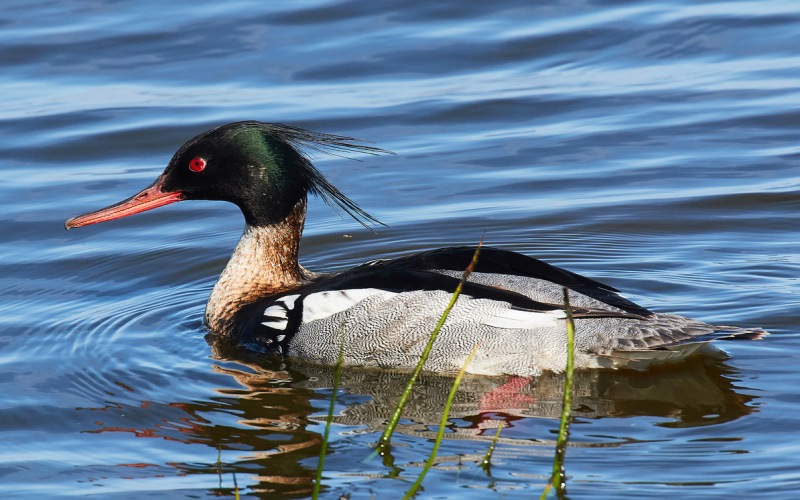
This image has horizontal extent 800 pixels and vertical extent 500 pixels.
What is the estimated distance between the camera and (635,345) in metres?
6.89

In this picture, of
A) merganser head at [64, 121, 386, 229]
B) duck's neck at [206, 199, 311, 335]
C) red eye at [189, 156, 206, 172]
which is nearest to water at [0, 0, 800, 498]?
duck's neck at [206, 199, 311, 335]

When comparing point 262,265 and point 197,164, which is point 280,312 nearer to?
point 262,265

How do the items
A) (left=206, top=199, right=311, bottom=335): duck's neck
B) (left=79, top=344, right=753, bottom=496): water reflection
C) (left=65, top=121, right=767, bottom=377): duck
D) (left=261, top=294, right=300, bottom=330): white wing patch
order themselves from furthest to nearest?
(left=206, top=199, right=311, bottom=335): duck's neck, (left=261, top=294, right=300, bottom=330): white wing patch, (left=65, top=121, right=767, bottom=377): duck, (left=79, top=344, right=753, bottom=496): water reflection

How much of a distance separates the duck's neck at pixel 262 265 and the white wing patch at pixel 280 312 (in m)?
0.48

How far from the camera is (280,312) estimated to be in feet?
25.2

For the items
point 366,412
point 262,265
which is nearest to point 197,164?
point 262,265

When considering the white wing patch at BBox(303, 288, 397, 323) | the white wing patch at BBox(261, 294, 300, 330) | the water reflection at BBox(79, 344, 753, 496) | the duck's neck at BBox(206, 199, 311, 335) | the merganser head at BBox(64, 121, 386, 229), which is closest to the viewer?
the water reflection at BBox(79, 344, 753, 496)

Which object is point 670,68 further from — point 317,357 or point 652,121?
point 317,357

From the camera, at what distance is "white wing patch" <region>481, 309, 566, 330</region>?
6.98 metres

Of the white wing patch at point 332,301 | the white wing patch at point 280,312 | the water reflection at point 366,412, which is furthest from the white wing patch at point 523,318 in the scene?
the white wing patch at point 280,312

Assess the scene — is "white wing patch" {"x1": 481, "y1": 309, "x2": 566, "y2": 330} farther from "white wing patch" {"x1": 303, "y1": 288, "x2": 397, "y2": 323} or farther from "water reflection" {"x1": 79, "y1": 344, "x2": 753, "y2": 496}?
"white wing patch" {"x1": 303, "y1": 288, "x2": 397, "y2": 323}

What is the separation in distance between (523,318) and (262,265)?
212 centimetres

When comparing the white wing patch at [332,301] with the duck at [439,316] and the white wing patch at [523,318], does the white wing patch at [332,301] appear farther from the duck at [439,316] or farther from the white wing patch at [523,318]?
the white wing patch at [523,318]

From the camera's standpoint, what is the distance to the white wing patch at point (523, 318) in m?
6.98
